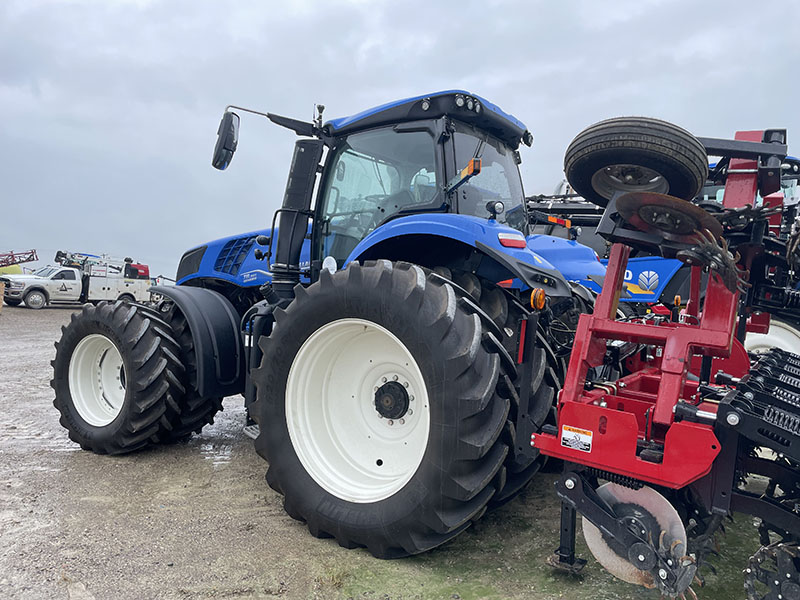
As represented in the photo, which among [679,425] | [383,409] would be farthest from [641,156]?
[383,409]

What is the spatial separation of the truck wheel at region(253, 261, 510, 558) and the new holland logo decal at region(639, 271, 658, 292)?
410 centimetres

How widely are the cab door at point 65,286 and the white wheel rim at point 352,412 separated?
21.0m

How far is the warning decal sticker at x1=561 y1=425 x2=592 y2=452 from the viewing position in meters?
2.11

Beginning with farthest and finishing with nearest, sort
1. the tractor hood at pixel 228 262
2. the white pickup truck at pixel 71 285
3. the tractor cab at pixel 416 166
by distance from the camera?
the white pickup truck at pixel 71 285
the tractor hood at pixel 228 262
the tractor cab at pixel 416 166

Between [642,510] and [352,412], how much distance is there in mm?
1472

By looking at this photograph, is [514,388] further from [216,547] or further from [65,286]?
[65,286]

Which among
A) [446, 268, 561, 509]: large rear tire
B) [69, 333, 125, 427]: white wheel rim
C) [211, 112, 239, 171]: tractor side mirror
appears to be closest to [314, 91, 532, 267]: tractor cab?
[446, 268, 561, 509]: large rear tire

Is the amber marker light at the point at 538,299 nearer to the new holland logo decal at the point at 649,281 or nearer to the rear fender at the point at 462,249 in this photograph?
the rear fender at the point at 462,249

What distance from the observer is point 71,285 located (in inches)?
812

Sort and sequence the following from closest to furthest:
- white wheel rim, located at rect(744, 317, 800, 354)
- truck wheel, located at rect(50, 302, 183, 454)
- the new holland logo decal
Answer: truck wheel, located at rect(50, 302, 183, 454) → white wheel rim, located at rect(744, 317, 800, 354) → the new holland logo decal

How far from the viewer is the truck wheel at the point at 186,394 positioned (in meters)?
4.16

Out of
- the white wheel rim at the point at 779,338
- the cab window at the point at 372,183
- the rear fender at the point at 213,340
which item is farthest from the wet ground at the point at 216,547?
the white wheel rim at the point at 779,338

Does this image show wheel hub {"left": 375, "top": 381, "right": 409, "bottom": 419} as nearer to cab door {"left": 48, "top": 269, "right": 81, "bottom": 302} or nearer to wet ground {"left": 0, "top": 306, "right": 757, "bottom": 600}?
wet ground {"left": 0, "top": 306, "right": 757, "bottom": 600}

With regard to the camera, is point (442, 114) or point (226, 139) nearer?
point (442, 114)
